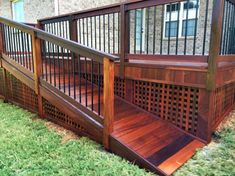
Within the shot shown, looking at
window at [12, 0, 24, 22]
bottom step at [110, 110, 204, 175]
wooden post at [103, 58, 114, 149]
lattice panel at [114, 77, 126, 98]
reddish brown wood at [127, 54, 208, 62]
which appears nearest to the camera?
bottom step at [110, 110, 204, 175]

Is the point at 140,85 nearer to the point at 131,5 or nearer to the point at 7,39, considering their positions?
the point at 131,5

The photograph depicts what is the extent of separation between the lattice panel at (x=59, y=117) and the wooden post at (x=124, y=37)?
113cm

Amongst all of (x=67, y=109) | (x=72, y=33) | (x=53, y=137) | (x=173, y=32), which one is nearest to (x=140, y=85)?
(x=67, y=109)

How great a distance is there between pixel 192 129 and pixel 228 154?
1.80 ft

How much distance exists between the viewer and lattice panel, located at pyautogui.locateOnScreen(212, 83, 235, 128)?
10.3 feet

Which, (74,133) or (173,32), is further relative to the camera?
(173,32)

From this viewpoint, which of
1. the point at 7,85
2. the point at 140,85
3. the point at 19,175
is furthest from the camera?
the point at 7,85

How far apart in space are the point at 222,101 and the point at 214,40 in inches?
51.4

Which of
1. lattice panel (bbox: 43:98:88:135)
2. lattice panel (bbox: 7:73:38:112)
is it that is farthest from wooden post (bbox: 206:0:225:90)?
lattice panel (bbox: 7:73:38:112)

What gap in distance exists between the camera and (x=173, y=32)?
8.33m

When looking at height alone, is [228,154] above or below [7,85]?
below

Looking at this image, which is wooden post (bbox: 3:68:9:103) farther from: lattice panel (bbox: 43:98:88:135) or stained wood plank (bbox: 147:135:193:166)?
stained wood plank (bbox: 147:135:193:166)

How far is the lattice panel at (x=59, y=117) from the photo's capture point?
320 cm

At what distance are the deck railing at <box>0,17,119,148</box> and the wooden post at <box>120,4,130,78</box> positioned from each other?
0.39 m
